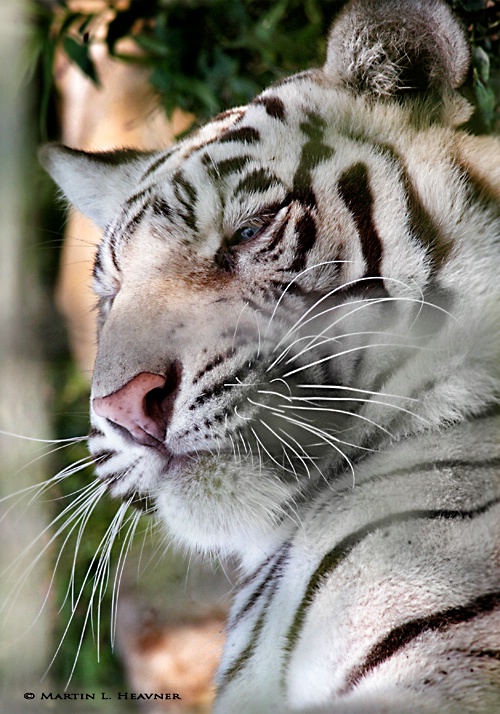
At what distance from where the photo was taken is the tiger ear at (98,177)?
103cm

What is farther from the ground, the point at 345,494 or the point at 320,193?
the point at 320,193

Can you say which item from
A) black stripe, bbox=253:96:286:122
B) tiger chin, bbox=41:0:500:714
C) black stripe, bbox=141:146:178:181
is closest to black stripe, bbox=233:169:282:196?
tiger chin, bbox=41:0:500:714

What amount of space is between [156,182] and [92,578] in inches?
20.6

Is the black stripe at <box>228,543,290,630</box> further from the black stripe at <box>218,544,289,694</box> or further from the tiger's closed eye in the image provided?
the tiger's closed eye

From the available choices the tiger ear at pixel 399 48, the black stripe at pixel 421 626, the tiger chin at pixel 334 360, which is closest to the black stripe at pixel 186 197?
the tiger chin at pixel 334 360

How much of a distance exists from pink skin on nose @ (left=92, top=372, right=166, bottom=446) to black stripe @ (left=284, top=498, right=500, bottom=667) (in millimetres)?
222

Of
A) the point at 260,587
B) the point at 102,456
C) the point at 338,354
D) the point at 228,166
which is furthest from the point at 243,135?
the point at 260,587

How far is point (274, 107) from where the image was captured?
0.92 m

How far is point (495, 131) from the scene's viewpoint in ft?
2.88

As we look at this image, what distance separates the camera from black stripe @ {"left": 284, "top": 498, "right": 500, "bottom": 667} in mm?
728

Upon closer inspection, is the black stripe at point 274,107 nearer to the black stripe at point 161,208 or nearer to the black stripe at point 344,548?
the black stripe at point 161,208

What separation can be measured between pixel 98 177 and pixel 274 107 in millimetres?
287

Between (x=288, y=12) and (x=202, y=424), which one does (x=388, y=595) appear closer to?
(x=202, y=424)

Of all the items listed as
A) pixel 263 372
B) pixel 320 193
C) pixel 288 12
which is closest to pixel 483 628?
pixel 263 372
